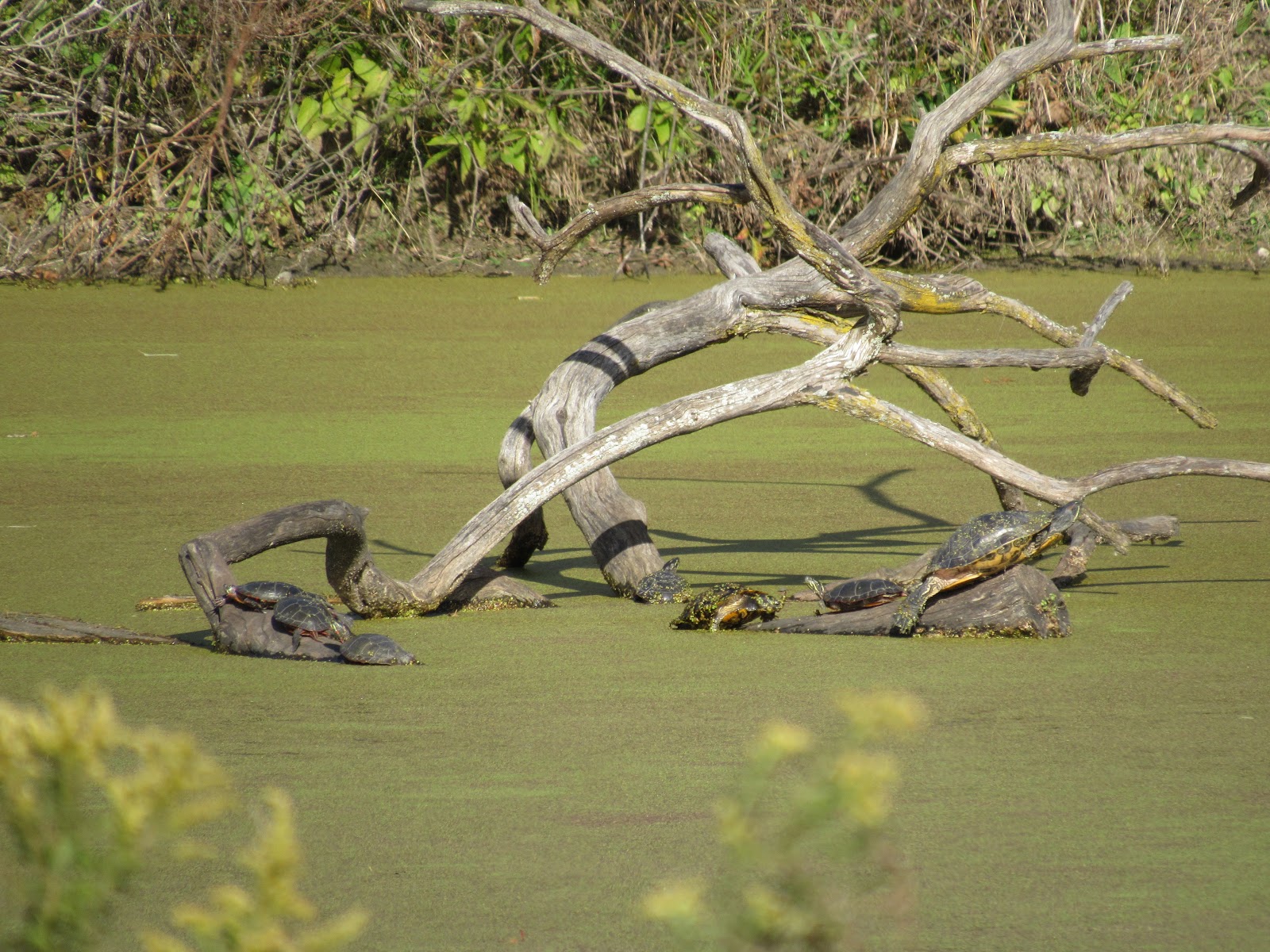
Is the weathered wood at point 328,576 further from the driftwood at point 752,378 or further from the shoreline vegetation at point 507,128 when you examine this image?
the shoreline vegetation at point 507,128

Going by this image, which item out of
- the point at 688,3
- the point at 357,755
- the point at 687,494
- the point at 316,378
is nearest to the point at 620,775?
Result: the point at 357,755

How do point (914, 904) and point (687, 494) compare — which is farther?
point (687, 494)

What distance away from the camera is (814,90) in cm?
1134

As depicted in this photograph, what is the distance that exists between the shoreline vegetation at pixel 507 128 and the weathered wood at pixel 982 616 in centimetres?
650

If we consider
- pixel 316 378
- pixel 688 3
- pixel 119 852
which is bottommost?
pixel 316 378

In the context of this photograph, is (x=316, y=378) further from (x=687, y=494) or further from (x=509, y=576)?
(x=509, y=576)

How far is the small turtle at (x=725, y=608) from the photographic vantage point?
12.9 ft

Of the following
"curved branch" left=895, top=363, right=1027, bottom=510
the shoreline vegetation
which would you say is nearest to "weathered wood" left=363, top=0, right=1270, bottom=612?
"curved branch" left=895, top=363, right=1027, bottom=510

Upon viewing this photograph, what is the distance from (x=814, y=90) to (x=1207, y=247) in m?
3.59

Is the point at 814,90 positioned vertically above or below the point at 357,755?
above

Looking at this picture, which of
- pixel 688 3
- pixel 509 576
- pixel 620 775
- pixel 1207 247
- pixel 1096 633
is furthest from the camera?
pixel 1207 247

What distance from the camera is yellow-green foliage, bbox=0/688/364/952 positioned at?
1222 millimetres

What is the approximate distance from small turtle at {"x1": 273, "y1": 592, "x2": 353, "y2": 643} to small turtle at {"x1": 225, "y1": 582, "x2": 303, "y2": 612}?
0.03 m

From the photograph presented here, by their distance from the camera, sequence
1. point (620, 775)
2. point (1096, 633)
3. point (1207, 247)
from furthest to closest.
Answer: point (1207, 247)
point (1096, 633)
point (620, 775)
